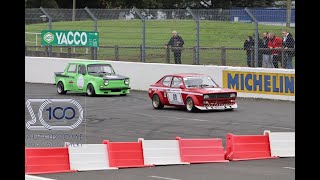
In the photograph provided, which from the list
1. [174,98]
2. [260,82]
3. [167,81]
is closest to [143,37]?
[260,82]

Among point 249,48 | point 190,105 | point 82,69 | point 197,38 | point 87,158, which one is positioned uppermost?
point 197,38

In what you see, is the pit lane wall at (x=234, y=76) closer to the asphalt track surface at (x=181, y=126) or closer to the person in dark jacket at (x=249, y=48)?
the asphalt track surface at (x=181, y=126)

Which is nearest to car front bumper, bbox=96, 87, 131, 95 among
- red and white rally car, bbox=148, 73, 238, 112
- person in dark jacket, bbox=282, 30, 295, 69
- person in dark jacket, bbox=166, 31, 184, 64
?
person in dark jacket, bbox=166, 31, 184, 64

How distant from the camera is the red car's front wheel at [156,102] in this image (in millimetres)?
23422

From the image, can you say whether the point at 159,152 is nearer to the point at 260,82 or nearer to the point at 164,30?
the point at 260,82

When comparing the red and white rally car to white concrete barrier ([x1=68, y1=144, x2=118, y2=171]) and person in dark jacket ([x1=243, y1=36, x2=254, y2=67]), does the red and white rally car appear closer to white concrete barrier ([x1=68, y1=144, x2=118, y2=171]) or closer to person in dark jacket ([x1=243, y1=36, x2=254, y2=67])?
person in dark jacket ([x1=243, y1=36, x2=254, y2=67])

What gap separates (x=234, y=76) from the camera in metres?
25.7

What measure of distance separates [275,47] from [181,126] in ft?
25.3

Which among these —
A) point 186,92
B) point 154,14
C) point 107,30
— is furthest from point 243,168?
point 107,30

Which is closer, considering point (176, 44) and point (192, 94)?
point (192, 94)

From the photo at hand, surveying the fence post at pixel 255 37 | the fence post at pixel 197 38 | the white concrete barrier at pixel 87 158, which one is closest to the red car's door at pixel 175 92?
the fence post at pixel 255 37

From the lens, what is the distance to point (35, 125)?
18031mm

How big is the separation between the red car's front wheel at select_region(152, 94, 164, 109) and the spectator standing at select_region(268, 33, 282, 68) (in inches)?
174
